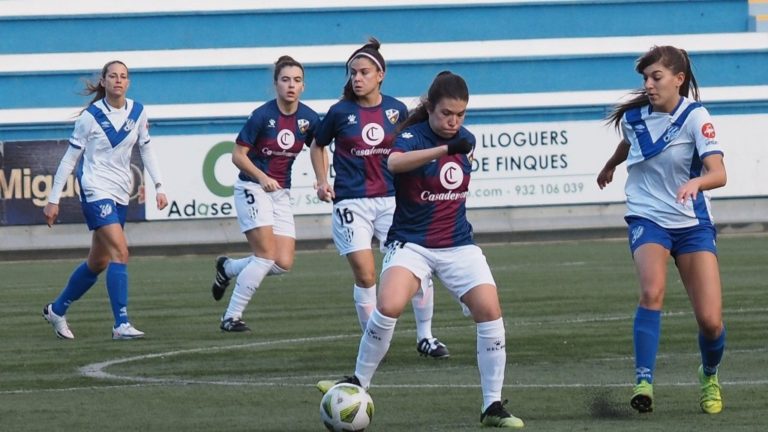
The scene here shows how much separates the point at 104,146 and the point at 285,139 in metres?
1.56

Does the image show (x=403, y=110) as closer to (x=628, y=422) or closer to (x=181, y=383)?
(x=181, y=383)

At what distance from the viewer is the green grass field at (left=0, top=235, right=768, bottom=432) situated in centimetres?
862

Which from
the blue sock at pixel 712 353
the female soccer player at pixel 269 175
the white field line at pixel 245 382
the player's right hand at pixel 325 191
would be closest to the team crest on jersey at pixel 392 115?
the player's right hand at pixel 325 191

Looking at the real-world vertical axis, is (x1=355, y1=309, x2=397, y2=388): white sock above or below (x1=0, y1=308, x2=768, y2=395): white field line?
above

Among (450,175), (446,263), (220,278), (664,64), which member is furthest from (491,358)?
(220,278)

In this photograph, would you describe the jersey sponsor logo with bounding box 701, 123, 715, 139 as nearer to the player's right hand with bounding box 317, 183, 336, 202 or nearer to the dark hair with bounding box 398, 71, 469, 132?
the dark hair with bounding box 398, 71, 469, 132

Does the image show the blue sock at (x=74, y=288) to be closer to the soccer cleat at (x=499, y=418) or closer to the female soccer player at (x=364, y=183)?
the female soccer player at (x=364, y=183)

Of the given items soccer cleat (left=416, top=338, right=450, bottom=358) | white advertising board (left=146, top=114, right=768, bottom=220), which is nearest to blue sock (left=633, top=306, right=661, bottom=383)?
soccer cleat (left=416, top=338, right=450, bottom=358)

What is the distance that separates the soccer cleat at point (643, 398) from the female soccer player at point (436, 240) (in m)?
0.71

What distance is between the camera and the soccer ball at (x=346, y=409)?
8016mm

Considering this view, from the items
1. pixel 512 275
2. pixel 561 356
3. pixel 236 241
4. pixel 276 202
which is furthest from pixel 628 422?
pixel 236 241

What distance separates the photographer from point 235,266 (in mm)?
14727

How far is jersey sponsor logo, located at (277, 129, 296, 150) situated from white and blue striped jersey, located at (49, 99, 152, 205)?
1.26 metres

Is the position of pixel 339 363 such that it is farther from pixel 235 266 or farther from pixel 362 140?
pixel 235 266
